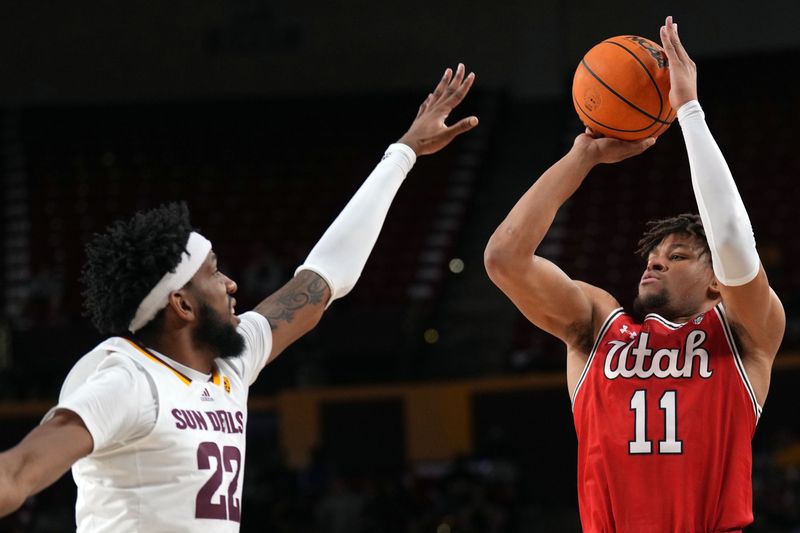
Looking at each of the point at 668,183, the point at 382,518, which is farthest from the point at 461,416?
the point at 668,183

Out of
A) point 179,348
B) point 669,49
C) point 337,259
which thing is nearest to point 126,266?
point 179,348

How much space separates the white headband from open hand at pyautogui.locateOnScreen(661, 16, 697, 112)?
5.01 feet

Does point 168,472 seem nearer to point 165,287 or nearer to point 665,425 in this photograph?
point 165,287

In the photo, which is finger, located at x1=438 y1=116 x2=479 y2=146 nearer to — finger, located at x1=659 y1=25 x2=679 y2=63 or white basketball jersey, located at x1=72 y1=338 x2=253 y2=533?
finger, located at x1=659 y1=25 x2=679 y2=63

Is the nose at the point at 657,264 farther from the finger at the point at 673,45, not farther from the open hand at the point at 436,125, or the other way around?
the open hand at the point at 436,125

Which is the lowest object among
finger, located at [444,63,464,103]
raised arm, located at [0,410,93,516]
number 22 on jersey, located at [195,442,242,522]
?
number 22 on jersey, located at [195,442,242,522]

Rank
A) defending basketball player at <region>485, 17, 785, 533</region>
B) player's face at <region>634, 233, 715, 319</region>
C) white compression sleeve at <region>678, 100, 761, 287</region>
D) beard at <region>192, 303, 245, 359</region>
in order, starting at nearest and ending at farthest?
beard at <region>192, 303, 245, 359</region> < white compression sleeve at <region>678, 100, 761, 287</region> < defending basketball player at <region>485, 17, 785, 533</region> < player's face at <region>634, 233, 715, 319</region>

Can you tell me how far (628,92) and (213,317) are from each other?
1546 millimetres

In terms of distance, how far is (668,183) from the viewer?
48.0ft

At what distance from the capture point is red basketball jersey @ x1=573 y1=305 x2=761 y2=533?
11.5 feet

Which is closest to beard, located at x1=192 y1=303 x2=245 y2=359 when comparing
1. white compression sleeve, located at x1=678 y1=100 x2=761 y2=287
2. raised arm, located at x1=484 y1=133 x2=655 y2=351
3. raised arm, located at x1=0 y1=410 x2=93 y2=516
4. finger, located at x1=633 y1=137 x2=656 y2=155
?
raised arm, located at x1=0 y1=410 x2=93 y2=516

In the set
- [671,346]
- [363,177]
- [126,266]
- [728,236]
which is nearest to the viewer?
[126,266]

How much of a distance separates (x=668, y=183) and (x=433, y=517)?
701cm

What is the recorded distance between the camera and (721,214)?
11.0 ft
